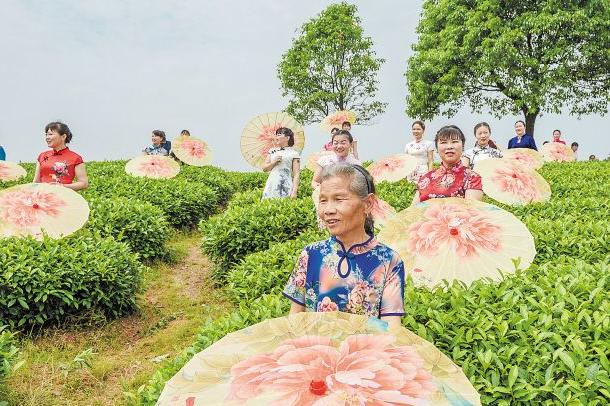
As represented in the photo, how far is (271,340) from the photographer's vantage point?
75.8 inches

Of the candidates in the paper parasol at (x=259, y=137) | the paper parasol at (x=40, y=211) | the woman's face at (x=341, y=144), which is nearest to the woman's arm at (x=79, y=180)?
the paper parasol at (x=40, y=211)

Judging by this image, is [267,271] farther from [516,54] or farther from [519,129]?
[516,54]

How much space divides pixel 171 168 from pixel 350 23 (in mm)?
19992

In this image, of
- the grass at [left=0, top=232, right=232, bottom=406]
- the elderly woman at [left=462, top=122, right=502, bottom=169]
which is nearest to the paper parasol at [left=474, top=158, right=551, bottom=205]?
the elderly woman at [left=462, top=122, right=502, bottom=169]

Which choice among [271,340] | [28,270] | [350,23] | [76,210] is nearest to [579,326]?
[271,340]

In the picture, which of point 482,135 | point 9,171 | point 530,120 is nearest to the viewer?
point 482,135

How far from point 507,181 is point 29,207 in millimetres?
6163

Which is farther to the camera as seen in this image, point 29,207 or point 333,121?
point 333,121

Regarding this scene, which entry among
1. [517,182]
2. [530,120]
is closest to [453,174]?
[517,182]

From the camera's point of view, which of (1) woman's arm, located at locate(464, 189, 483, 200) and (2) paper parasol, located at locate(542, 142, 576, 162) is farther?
(2) paper parasol, located at locate(542, 142, 576, 162)

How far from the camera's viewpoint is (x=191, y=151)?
623 inches

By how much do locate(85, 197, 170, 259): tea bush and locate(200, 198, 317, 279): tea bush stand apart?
3.24 feet

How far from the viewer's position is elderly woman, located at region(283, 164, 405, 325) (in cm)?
230

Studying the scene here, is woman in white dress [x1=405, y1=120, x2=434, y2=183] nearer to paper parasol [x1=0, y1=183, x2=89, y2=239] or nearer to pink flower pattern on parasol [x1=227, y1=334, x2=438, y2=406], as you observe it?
paper parasol [x1=0, y1=183, x2=89, y2=239]
